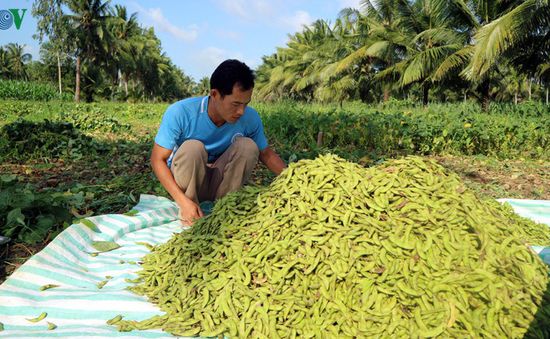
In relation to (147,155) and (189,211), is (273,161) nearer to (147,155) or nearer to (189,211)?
(189,211)

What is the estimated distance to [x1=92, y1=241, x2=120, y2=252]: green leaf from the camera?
7.62 feet

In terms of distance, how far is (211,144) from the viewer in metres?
2.71

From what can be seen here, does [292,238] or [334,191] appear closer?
[292,238]

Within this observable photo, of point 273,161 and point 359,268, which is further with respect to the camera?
point 273,161

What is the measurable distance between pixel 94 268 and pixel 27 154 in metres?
3.47

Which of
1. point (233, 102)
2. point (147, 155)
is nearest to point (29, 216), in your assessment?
point (233, 102)

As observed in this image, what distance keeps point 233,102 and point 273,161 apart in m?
0.56

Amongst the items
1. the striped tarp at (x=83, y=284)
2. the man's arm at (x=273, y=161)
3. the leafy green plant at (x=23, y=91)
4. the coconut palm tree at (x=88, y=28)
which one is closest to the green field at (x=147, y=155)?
the striped tarp at (x=83, y=284)

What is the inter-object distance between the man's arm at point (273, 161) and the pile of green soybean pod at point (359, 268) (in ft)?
2.44

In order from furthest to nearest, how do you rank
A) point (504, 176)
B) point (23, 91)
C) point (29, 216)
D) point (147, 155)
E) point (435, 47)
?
point (23, 91)
point (435, 47)
point (147, 155)
point (504, 176)
point (29, 216)

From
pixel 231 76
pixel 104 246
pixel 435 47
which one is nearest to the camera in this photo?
pixel 231 76

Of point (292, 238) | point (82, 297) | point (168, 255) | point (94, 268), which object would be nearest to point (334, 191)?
point (292, 238)

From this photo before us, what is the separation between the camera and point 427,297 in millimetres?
1390

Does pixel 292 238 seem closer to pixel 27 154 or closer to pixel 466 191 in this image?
pixel 466 191
